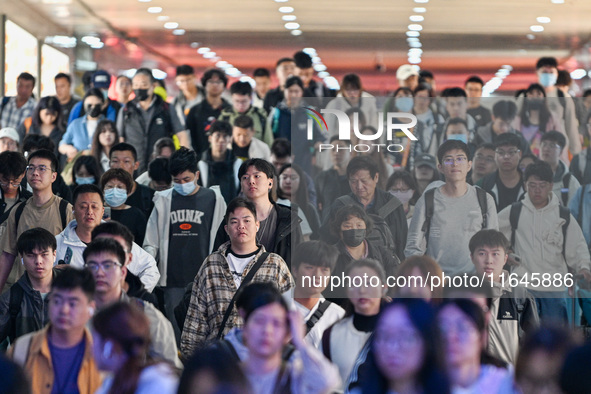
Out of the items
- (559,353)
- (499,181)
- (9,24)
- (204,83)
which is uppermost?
(9,24)

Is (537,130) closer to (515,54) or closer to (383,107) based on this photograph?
(383,107)

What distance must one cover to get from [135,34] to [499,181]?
35.8 ft

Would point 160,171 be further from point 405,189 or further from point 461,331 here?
point 461,331

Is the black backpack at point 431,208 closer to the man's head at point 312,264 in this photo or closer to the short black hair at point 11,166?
the man's head at point 312,264

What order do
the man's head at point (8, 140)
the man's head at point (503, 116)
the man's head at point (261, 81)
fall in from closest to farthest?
the man's head at point (503, 116) → the man's head at point (8, 140) → the man's head at point (261, 81)

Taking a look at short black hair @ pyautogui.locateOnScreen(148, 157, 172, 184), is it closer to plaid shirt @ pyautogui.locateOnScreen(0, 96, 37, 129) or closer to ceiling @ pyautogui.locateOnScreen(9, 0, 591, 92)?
plaid shirt @ pyautogui.locateOnScreen(0, 96, 37, 129)

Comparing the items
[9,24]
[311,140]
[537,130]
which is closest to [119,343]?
[311,140]

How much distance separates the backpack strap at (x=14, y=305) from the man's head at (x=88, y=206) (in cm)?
102

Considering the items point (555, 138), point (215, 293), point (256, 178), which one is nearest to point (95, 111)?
point (256, 178)

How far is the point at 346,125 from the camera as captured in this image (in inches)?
341

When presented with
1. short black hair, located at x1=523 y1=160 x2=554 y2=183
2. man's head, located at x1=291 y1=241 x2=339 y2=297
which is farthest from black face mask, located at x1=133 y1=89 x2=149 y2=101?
short black hair, located at x1=523 y1=160 x2=554 y2=183

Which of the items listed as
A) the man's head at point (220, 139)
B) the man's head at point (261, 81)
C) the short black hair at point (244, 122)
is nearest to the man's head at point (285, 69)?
the man's head at point (261, 81)

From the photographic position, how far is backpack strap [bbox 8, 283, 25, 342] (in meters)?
7.67

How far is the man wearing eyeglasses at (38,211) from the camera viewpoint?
8.98m
